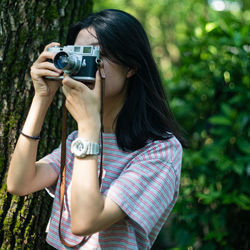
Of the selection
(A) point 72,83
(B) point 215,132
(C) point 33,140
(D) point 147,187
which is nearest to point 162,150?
(D) point 147,187

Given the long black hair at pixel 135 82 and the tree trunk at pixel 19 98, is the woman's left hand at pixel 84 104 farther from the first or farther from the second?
the tree trunk at pixel 19 98

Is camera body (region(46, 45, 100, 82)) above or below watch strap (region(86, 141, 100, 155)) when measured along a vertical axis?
above

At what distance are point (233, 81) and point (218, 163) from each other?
0.59 metres

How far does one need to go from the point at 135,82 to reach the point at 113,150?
320 mm

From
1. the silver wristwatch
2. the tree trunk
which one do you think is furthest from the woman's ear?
the tree trunk

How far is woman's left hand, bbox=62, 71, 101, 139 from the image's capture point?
50.7 inches

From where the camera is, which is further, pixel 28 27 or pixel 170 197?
pixel 28 27

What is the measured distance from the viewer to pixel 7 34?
182cm

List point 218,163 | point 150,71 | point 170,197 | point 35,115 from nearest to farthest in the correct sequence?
1. point 170,197
2. point 35,115
3. point 150,71
4. point 218,163

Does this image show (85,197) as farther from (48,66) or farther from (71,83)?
(48,66)

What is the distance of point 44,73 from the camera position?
1.46 metres

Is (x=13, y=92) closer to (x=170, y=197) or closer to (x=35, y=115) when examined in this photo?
(x=35, y=115)

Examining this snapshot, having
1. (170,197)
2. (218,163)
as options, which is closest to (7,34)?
(170,197)

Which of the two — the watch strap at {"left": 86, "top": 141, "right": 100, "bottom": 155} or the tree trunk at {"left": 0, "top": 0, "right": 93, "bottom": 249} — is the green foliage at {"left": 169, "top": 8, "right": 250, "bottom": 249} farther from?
the watch strap at {"left": 86, "top": 141, "right": 100, "bottom": 155}
